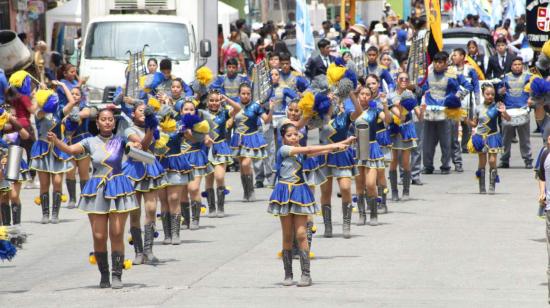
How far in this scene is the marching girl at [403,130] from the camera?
18688 mm

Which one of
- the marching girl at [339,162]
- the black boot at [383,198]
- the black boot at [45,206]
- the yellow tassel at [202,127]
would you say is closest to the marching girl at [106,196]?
the yellow tassel at [202,127]

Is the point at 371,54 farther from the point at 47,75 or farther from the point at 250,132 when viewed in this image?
the point at 47,75

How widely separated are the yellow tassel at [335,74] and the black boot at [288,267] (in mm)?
2990

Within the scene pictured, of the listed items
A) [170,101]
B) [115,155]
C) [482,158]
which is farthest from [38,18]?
[115,155]

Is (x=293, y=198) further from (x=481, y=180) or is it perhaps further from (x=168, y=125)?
(x=481, y=180)

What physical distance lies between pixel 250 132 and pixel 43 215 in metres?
3.29

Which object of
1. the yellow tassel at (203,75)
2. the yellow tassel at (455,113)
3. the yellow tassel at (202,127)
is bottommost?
the yellow tassel at (455,113)

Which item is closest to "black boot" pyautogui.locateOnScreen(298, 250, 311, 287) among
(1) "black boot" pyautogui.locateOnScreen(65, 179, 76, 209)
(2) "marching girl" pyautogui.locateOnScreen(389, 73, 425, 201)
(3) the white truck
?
(2) "marching girl" pyautogui.locateOnScreen(389, 73, 425, 201)

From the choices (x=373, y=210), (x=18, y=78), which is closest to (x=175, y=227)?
(x=18, y=78)

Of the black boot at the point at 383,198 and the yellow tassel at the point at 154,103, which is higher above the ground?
the yellow tassel at the point at 154,103

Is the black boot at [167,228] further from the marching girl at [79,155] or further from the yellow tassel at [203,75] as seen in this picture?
the yellow tassel at [203,75]

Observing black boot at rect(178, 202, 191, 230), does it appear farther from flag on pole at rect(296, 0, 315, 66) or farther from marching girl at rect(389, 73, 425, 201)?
flag on pole at rect(296, 0, 315, 66)

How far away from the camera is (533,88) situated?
14461mm

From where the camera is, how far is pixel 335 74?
15273mm
